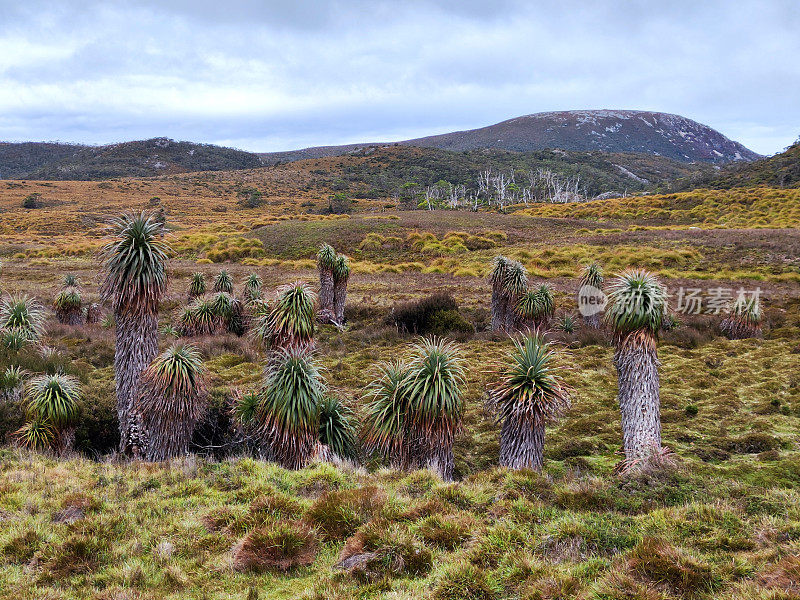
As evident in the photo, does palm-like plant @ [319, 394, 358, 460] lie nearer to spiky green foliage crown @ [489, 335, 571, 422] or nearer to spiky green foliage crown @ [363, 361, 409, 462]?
spiky green foliage crown @ [363, 361, 409, 462]

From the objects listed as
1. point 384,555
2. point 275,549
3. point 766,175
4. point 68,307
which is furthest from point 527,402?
point 766,175

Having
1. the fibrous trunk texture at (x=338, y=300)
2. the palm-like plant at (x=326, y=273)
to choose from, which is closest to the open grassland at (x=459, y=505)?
the fibrous trunk texture at (x=338, y=300)

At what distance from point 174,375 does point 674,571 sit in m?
8.71

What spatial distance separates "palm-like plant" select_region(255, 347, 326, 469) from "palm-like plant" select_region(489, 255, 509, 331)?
12203 mm

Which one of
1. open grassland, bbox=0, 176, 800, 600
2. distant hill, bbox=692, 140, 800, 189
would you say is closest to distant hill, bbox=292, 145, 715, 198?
distant hill, bbox=692, 140, 800, 189

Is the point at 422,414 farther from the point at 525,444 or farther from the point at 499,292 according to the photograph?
the point at 499,292

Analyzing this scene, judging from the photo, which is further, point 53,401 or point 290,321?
point 290,321

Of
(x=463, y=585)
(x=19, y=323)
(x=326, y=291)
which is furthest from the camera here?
(x=326, y=291)

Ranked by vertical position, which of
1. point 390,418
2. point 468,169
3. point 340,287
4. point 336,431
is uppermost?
point 468,169

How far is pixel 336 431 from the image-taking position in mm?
9750

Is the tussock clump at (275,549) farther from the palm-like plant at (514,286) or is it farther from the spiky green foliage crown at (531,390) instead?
the palm-like plant at (514,286)

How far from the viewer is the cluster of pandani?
8.56m

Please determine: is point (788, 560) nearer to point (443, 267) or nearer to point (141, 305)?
point (141, 305)

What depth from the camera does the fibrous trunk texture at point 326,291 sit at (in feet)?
72.2
